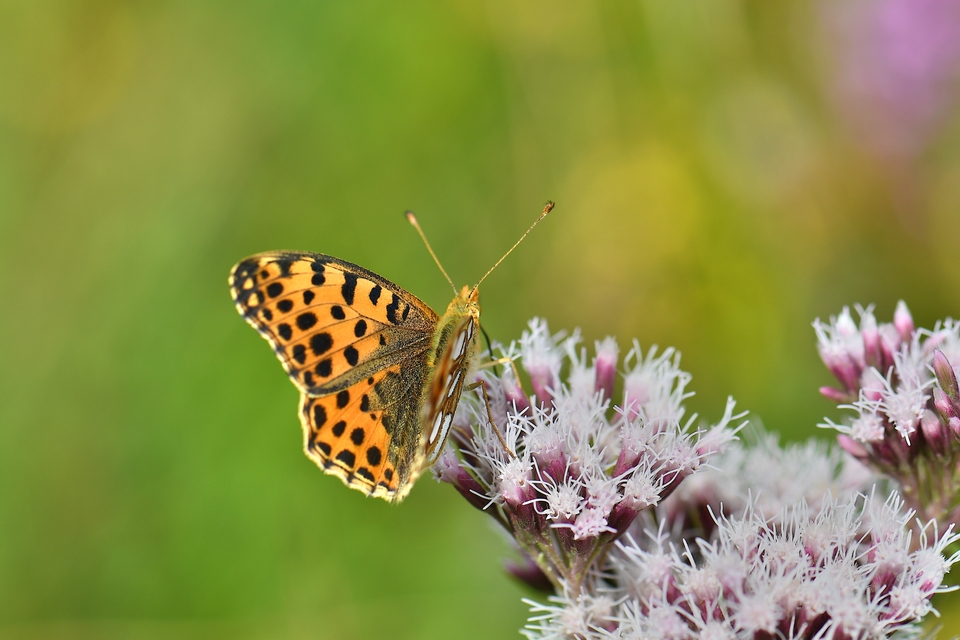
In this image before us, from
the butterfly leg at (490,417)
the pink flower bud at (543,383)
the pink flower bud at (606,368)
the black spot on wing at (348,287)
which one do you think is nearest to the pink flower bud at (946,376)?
the pink flower bud at (606,368)

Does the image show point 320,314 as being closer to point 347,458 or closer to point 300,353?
point 300,353

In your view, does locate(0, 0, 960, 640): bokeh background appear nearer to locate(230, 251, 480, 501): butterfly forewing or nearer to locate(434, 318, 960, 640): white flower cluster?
locate(434, 318, 960, 640): white flower cluster

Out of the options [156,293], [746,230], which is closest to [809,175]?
[746,230]

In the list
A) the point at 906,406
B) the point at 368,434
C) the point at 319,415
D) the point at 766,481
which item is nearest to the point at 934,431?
the point at 906,406

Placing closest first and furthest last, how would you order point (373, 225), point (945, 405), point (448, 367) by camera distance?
point (448, 367) < point (945, 405) < point (373, 225)

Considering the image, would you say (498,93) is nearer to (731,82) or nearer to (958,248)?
(731,82)

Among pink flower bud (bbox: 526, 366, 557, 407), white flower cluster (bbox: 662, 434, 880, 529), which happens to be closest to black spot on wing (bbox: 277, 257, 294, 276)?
pink flower bud (bbox: 526, 366, 557, 407)

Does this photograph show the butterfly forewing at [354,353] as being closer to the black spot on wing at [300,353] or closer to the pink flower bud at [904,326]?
the black spot on wing at [300,353]

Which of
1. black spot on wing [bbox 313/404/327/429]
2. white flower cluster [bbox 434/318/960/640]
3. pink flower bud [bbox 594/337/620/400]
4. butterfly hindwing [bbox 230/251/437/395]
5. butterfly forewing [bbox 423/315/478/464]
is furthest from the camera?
pink flower bud [bbox 594/337/620/400]
